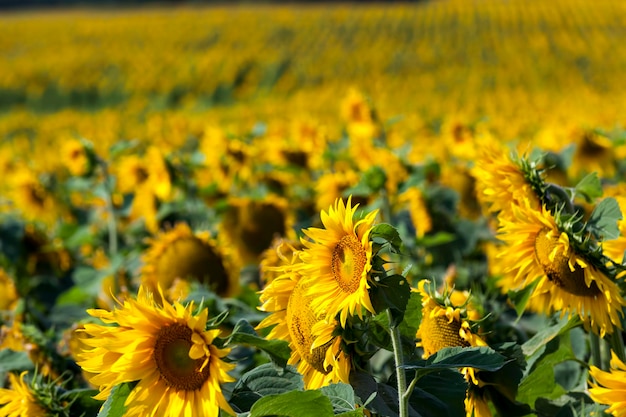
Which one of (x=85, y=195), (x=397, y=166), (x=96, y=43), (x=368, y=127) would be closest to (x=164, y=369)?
(x=397, y=166)

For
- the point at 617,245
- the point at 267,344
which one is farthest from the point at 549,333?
the point at 267,344

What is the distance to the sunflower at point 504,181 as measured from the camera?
1.50 metres

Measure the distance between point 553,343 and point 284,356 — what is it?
0.57 meters

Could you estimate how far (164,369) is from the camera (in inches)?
43.9

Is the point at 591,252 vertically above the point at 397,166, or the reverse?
the point at 591,252

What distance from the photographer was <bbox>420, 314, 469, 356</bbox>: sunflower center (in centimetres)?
131

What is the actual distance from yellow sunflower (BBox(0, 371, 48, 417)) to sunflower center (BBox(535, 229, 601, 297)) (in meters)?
0.94

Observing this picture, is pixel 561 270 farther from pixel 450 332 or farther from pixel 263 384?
pixel 263 384

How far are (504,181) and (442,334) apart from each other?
382mm

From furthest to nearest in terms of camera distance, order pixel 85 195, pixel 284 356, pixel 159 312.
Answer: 1. pixel 85 195
2. pixel 284 356
3. pixel 159 312

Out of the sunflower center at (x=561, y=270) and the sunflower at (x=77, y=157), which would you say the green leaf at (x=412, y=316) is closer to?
the sunflower center at (x=561, y=270)

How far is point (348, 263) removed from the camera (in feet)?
3.56

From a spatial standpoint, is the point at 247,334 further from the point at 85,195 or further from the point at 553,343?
the point at 85,195

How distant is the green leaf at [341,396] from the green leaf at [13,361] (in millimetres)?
828
